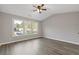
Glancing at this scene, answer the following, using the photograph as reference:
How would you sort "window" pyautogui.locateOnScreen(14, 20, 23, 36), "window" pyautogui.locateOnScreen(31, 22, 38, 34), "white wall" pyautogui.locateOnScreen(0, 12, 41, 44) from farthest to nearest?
"window" pyautogui.locateOnScreen(31, 22, 38, 34) → "window" pyautogui.locateOnScreen(14, 20, 23, 36) → "white wall" pyautogui.locateOnScreen(0, 12, 41, 44)

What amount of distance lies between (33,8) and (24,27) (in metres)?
0.48

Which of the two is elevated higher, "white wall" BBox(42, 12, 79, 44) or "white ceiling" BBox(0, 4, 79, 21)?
"white ceiling" BBox(0, 4, 79, 21)

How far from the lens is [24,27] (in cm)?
234

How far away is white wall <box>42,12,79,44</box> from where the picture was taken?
2188mm

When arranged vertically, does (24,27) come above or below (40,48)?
above

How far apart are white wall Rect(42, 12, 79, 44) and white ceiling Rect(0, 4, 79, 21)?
107mm

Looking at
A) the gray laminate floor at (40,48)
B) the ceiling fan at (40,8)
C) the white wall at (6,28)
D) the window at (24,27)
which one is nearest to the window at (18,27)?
the window at (24,27)

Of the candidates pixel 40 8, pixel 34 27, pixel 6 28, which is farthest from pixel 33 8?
pixel 6 28

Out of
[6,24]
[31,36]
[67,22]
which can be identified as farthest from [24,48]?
[67,22]

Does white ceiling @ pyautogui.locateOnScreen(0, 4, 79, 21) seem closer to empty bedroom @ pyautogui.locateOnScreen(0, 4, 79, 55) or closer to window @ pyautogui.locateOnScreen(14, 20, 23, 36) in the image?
empty bedroom @ pyautogui.locateOnScreen(0, 4, 79, 55)

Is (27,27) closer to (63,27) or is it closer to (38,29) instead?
(38,29)

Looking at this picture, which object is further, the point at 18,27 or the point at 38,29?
the point at 38,29

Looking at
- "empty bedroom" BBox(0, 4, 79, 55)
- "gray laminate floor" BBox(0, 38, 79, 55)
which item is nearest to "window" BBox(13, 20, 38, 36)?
"empty bedroom" BBox(0, 4, 79, 55)
